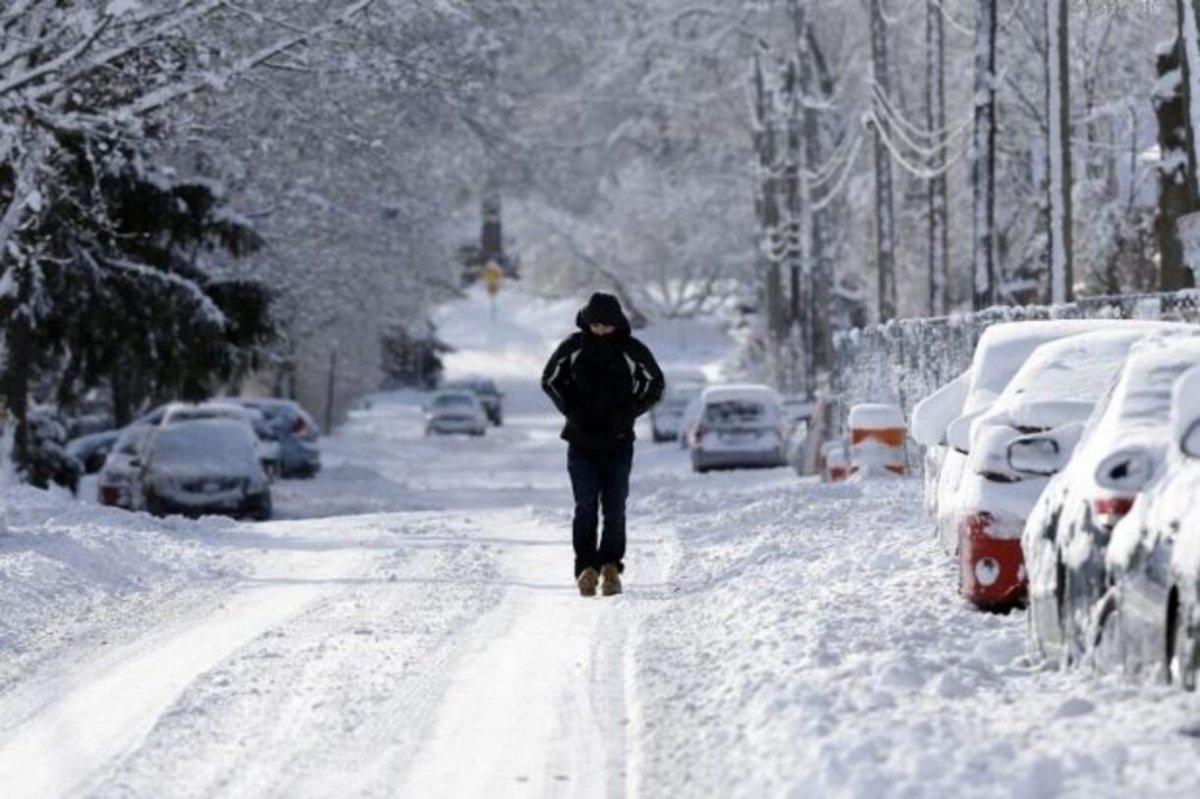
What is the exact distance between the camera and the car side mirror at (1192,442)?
9500 mm

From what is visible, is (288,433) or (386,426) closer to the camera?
(288,433)

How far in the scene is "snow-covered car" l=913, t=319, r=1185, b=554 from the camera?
627 inches

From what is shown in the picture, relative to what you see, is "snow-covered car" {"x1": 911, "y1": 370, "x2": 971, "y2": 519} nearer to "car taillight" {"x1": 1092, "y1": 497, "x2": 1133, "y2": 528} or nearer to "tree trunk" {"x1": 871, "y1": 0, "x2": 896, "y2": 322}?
"car taillight" {"x1": 1092, "y1": 497, "x2": 1133, "y2": 528}

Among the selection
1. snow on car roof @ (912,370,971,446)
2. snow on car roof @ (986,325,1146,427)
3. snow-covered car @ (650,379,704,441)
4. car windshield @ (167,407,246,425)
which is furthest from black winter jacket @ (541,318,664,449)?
snow-covered car @ (650,379,704,441)

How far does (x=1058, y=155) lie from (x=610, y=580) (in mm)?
16207

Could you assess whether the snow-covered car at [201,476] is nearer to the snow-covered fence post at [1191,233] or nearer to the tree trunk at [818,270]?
the snow-covered fence post at [1191,233]

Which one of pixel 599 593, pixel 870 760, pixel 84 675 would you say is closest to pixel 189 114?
pixel 599 593

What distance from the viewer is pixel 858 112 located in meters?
68.8

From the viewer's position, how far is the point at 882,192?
48.2 meters

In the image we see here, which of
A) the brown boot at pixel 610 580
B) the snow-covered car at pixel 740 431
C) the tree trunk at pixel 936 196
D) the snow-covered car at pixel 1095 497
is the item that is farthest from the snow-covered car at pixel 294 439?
the snow-covered car at pixel 1095 497

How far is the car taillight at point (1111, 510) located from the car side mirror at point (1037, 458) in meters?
2.20

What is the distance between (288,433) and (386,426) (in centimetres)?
3793

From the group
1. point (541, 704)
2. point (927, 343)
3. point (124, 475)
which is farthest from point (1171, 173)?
point (541, 704)

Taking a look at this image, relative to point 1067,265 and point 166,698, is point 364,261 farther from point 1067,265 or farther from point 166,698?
point 166,698
